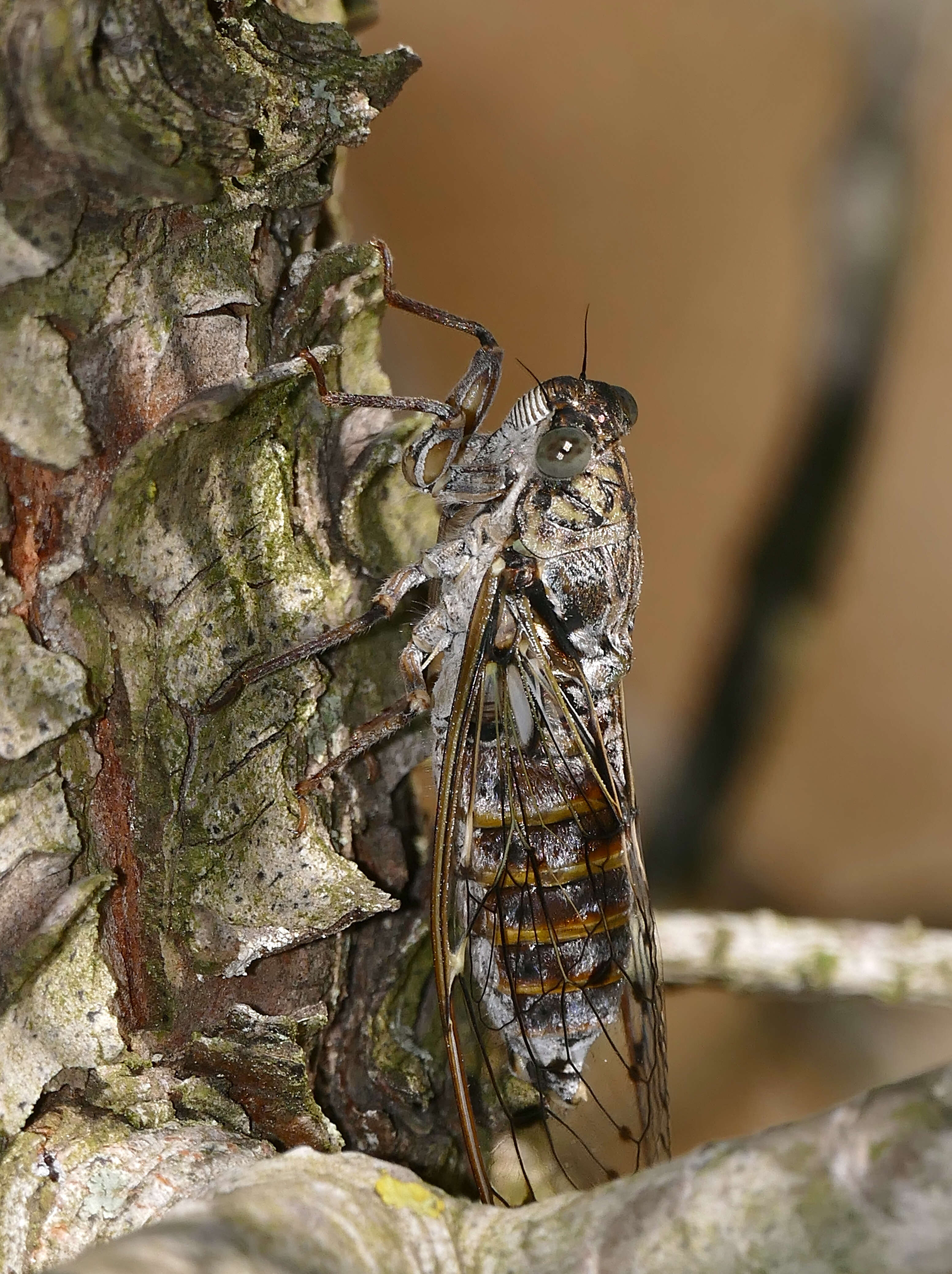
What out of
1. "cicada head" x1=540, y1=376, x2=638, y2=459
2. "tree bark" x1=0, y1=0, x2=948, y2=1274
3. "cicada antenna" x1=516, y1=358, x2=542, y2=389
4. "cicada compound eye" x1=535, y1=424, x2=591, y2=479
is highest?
"cicada antenna" x1=516, y1=358, x2=542, y2=389

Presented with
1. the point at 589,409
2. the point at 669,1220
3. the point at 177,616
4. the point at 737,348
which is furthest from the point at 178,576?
the point at 737,348

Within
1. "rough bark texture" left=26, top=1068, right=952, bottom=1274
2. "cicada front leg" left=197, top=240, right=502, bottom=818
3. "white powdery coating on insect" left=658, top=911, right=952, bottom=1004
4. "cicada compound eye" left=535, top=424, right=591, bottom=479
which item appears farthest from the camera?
"cicada compound eye" left=535, top=424, right=591, bottom=479

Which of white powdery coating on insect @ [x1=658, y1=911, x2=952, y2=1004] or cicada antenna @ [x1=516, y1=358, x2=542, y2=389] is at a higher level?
cicada antenna @ [x1=516, y1=358, x2=542, y2=389]

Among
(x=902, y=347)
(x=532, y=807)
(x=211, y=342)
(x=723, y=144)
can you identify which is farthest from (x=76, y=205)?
(x=902, y=347)

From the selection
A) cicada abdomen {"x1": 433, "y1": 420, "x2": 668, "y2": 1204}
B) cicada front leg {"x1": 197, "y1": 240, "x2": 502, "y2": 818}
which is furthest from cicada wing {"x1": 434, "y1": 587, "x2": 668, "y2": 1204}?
cicada front leg {"x1": 197, "y1": 240, "x2": 502, "y2": 818}

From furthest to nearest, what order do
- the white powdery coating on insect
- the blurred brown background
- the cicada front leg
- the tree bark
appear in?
the blurred brown background < the white powdery coating on insect < the cicada front leg < the tree bark

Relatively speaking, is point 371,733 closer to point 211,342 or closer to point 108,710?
point 108,710

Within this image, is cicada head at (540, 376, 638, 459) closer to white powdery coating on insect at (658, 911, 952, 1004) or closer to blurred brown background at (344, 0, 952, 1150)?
blurred brown background at (344, 0, 952, 1150)
